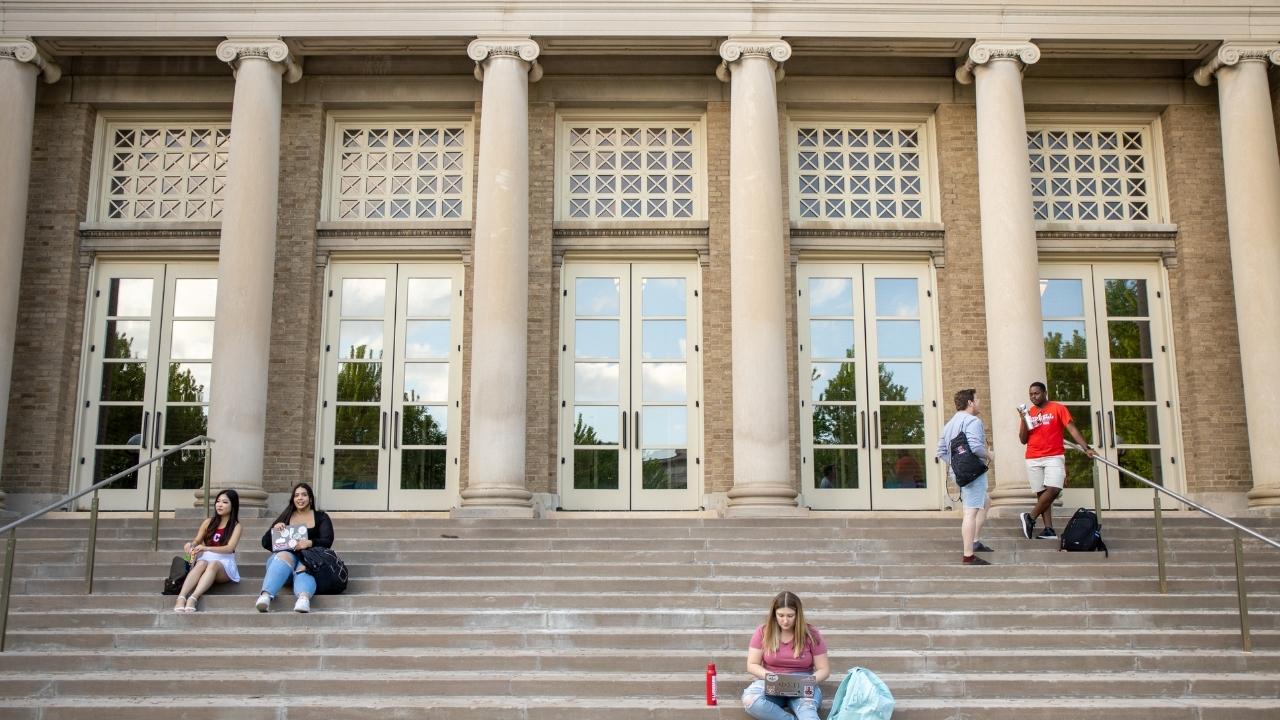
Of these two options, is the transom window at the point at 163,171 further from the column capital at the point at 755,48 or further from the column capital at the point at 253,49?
the column capital at the point at 755,48

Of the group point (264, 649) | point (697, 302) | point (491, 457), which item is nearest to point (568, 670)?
point (264, 649)

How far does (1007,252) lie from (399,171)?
799cm

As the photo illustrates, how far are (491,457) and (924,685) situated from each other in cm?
642

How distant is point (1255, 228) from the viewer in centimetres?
1389

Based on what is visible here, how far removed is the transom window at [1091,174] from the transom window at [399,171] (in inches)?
307

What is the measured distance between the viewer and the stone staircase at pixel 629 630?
7.80 m

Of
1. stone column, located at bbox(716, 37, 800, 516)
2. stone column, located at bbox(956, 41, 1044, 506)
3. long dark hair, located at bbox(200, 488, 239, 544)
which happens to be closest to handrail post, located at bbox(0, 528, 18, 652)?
long dark hair, located at bbox(200, 488, 239, 544)

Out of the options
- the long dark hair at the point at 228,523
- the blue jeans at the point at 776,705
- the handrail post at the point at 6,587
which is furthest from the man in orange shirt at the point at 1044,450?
the handrail post at the point at 6,587

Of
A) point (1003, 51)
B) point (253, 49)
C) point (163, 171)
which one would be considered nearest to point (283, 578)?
point (253, 49)

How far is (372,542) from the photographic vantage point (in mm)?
11125

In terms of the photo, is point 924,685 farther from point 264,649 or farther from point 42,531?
point 42,531

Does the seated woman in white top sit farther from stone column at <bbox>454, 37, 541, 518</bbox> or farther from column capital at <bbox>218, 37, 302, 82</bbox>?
column capital at <bbox>218, 37, 302, 82</bbox>

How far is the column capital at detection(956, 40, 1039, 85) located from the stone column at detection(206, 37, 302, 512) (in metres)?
8.55

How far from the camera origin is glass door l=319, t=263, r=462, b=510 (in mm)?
14820
